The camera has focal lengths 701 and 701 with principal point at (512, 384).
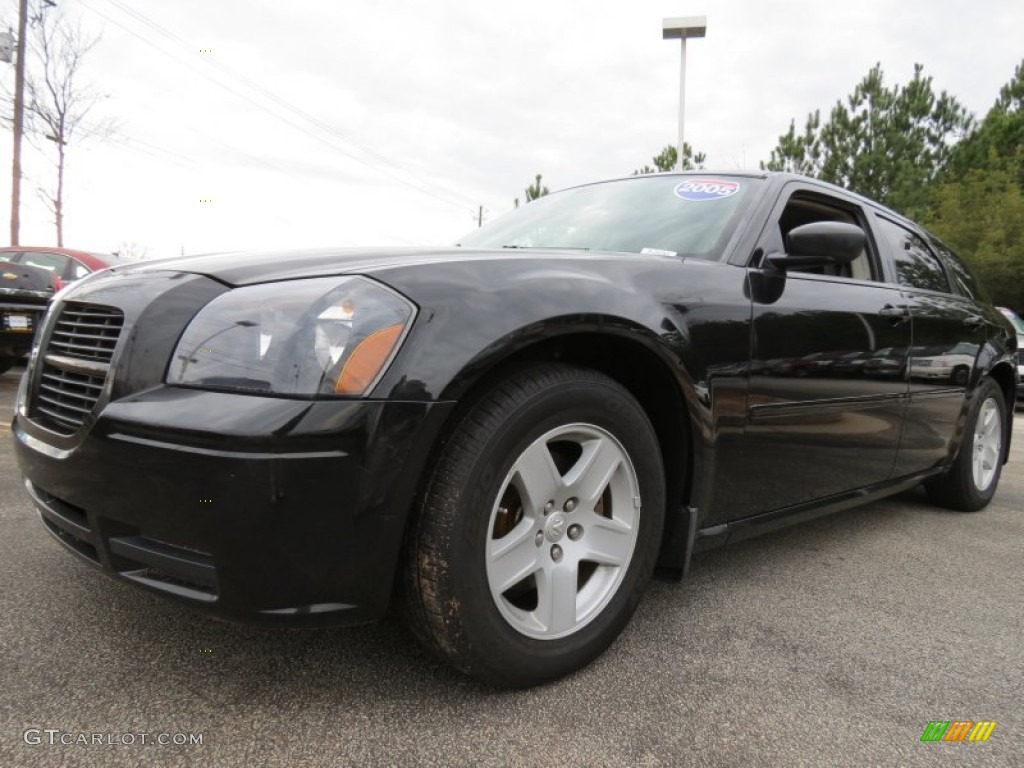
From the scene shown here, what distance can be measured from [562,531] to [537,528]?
9cm

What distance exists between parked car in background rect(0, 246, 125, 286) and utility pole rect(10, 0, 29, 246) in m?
8.54

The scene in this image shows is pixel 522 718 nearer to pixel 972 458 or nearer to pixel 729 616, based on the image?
pixel 729 616

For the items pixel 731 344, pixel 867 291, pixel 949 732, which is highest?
pixel 867 291

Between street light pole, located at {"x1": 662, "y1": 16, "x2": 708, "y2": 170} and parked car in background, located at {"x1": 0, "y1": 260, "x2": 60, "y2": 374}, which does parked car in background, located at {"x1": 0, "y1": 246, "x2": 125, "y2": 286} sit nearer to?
parked car in background, located at {"x1": 0, "y1": 260, "x2": 60, "y2": 374}

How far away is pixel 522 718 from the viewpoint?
1547 millimetres

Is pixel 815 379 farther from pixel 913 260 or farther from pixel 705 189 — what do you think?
pixel 913 260

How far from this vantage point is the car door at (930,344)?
9.70 ft

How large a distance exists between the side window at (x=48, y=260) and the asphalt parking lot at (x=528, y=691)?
7.07 m

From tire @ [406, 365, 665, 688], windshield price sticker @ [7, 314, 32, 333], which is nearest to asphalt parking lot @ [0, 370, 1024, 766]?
tire @ [406, 365, 665, 688]

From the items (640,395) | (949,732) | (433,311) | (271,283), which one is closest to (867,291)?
(640,395)

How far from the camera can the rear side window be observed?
125 inches

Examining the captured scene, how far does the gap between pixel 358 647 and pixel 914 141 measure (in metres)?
24.2

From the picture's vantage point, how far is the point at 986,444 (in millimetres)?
3922

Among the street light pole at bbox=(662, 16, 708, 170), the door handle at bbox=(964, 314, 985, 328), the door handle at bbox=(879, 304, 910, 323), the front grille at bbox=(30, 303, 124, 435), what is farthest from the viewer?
the street light pole at bbox=(662, 16, 708, 170)
